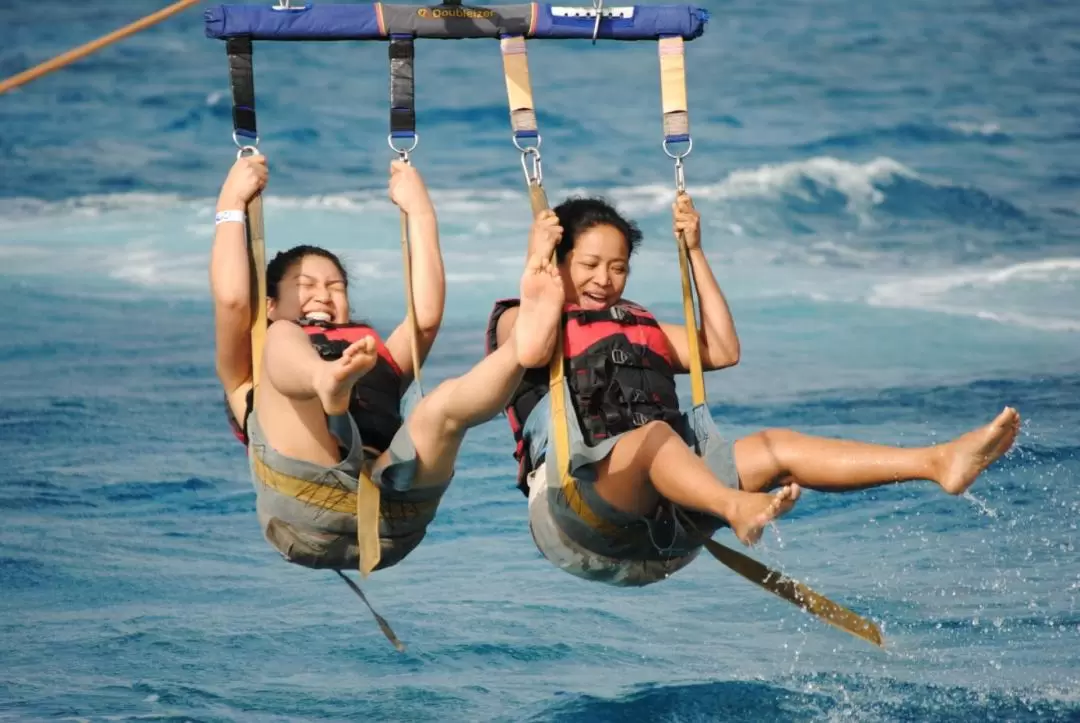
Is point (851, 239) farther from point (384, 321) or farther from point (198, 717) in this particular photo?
point (198, 717)

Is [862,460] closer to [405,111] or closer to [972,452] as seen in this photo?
[972,452]

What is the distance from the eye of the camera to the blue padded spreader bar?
13.6 ft

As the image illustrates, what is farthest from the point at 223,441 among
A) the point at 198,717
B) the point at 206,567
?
the point at 198,717

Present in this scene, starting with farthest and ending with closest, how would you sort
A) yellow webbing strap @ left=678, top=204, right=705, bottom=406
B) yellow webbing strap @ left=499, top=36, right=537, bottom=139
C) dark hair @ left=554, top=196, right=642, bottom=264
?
dark hair @ left=554, top=196, right=642, bottom=264, yellow webbing strap @ left=499, top=36, right=537, bottom=139, yellow webbing strap @ left=678, top=204, right=705, bottom=406

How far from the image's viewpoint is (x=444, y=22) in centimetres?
426

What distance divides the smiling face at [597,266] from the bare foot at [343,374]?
0.76m

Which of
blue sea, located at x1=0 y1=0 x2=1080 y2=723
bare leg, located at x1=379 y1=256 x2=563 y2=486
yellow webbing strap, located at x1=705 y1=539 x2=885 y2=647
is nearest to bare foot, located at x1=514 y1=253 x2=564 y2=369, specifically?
bare leg, located at x1=379 y1=256 x2=563 y2=486

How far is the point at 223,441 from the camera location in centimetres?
850

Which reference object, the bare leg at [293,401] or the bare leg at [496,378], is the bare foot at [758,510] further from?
the bare leg at [293,401]

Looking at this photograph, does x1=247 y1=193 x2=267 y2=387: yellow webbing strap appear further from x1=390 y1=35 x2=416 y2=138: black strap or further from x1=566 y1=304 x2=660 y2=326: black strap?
x1=566 y1=304 x2=660 y2=326: black strap

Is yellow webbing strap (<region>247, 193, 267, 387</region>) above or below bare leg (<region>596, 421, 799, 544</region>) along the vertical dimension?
above

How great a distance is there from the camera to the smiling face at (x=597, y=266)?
4.28m

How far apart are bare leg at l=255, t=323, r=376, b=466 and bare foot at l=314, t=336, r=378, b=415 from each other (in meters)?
0.03

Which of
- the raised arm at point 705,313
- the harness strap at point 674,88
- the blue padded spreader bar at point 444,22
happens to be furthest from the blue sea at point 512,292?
the blue padded spreader bar at point 444,22
